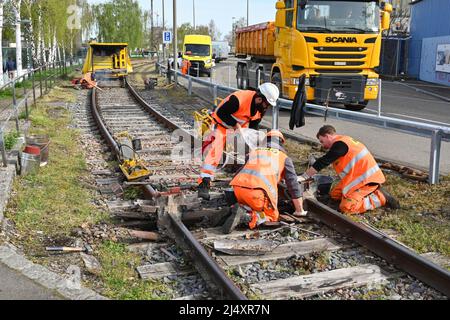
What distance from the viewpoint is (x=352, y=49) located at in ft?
47.8

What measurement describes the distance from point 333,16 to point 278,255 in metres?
10.8

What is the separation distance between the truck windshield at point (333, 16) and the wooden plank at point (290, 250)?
10.1 m

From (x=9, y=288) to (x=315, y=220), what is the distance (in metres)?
3.30

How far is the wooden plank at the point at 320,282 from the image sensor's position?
4.30m

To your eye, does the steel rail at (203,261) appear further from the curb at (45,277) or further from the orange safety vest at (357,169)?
the orange safety vest at (357,169)

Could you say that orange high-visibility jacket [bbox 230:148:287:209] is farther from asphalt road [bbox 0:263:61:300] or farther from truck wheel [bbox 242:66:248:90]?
truck wheel [bbox 242:66:248:90]

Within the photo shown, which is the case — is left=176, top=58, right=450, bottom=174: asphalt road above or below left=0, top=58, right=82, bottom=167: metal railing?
below

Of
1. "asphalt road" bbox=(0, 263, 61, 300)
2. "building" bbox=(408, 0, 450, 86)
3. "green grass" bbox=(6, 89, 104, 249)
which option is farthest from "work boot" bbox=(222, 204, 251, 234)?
"building" bbox=(408, 0, 450, 86)

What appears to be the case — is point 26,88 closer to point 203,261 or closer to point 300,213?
point 300,213

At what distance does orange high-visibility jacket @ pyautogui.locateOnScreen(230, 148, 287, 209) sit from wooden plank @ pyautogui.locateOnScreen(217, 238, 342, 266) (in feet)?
2.16

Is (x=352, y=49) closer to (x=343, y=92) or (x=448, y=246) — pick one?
(x=343, y=92)

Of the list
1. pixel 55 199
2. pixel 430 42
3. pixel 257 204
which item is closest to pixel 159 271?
pixel 257 204

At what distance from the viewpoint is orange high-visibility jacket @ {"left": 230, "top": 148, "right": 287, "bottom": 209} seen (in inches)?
221
